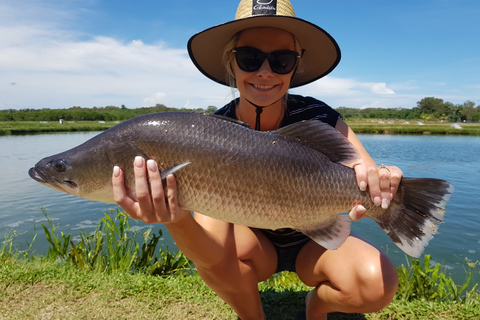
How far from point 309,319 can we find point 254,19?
2606mm

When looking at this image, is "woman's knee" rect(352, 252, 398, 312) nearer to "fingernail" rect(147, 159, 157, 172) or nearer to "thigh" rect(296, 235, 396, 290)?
"thigh" rect(296, 235, 396, 290)

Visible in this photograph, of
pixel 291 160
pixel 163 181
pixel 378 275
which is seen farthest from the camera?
pixel 378 275

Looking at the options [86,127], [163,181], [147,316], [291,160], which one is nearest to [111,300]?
[147,316]

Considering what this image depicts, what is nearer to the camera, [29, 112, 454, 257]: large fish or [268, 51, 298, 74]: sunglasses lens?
[29, 112, 454, 257]: large fish

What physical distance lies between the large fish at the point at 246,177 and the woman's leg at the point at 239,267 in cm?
67

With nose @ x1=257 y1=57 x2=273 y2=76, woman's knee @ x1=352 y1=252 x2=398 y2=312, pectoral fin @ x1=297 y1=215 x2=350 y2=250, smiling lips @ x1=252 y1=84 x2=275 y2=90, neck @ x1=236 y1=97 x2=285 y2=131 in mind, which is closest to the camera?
pectoral fin @ x1=297 y1=215 x2=350 y2=250

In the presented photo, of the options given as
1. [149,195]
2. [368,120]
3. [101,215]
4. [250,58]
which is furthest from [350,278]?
[368,120]

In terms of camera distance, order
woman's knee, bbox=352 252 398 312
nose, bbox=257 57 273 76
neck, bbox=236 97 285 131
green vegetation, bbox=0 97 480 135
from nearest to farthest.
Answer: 1. woman's knee, bbox=352 252 398 312
2. nose, bbox=257 57 273 76
3. neck, bbox=236 97 285 131
4. green vegetation, bbox=0 97 480 135

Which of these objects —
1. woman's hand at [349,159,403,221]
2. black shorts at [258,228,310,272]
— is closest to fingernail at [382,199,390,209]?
woman's hand at [349,159,403,221]

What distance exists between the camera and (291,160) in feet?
7.22

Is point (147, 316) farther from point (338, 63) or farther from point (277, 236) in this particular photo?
point (338, 63)

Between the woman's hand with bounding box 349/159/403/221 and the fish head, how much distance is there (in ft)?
5.46

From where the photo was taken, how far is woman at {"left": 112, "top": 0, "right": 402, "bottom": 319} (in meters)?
2.21

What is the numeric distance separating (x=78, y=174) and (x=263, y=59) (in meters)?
1.66
